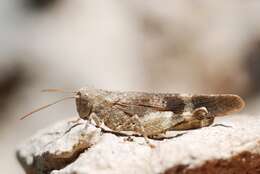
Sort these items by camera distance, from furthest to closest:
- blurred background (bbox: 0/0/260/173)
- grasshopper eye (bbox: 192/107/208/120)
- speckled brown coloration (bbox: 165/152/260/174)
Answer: blurred background (bbox: 0/0/260/173) → grasshopper eye (bbox: 192/107/208/120) → speckled brown coloration (bbox: 165/152/260/174)

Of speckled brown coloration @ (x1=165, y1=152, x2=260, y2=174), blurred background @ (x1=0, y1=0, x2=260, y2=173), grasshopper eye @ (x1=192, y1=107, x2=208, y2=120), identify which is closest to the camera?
speckled brown coloration @ (x1=165, y1=152, x2=260, y2=174)

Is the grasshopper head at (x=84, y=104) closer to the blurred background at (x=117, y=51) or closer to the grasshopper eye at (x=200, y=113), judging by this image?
the grasshopper eye at (x=200, y=113)

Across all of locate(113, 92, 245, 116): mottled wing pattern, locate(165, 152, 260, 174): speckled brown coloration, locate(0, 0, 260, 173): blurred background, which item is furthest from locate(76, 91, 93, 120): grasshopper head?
locate(0, 0, 260, 173): blurred background

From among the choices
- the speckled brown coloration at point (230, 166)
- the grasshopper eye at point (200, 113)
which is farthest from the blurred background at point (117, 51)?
the speckled brown coloration at point (230, 166)

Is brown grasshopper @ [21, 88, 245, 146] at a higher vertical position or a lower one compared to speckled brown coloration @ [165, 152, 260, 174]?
higher

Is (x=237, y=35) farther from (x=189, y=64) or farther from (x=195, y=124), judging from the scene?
(x=195, y=124)

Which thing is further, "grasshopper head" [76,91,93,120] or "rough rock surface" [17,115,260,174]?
"grasshopper head" [76,91,93,120]

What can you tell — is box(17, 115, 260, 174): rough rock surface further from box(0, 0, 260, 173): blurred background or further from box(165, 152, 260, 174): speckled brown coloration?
box(0, 0, 260, 173): blurred background

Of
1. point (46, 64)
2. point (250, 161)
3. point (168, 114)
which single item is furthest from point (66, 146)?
point (46, 64)
